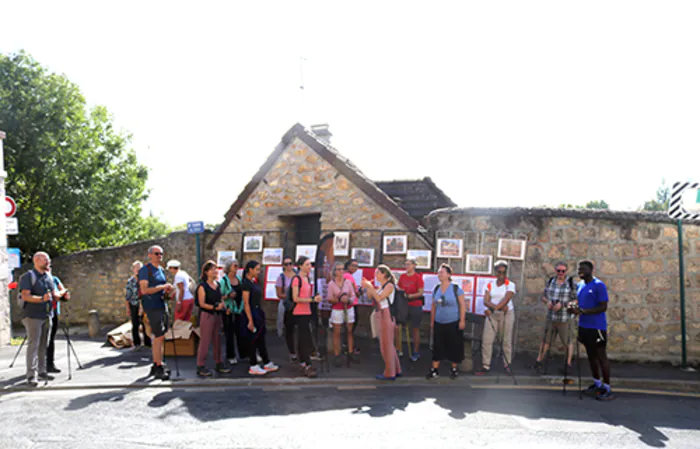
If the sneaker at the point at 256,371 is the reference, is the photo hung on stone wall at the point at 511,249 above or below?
above

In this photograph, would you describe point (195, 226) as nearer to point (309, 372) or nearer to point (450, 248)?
point (309, 372)

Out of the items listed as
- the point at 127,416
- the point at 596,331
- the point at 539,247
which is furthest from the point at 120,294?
the point at 596,331

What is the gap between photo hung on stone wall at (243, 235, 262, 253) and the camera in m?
13.0

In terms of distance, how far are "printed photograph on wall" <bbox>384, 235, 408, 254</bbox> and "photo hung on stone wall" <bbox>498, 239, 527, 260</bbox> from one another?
2046 mm

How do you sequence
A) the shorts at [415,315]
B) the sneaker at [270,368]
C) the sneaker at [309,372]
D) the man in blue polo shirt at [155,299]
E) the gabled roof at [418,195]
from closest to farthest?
the man in blue polo shirt at [155,299] < the sneaker at [309,372] < the sneaker at [270,368] < the shorts at [415,315] < the gabled roof at [418,195]

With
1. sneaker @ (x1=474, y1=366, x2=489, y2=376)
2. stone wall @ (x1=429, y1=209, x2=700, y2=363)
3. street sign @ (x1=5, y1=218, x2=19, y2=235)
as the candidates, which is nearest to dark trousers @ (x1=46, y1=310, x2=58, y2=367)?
street sign @ (x1=5, y1=218, x2=19, y2=235)

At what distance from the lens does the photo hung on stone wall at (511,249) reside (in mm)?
9555

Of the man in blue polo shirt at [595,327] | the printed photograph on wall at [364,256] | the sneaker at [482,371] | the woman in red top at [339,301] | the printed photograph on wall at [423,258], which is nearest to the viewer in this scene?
the man in blue polo shirt at [595,327]

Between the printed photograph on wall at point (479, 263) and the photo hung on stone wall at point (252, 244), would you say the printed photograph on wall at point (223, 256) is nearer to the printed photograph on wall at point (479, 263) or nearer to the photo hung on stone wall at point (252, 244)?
the photo hung on stone wall at point (252, 244)

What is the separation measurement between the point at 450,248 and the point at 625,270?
3.14m

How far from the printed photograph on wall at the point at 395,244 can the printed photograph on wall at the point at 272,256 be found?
2.91 m

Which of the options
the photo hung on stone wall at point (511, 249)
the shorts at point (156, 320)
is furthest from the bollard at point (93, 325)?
the photo hung on stone wall at point (511, 249)

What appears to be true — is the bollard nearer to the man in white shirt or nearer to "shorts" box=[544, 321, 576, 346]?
the man in white shirt

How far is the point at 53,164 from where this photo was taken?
2014cm
